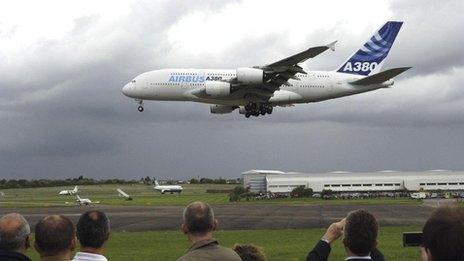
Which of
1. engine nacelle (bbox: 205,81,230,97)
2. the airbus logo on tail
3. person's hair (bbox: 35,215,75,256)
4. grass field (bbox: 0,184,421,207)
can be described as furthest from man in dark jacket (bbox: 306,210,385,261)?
grass field (bbox: 0,184,421,207)

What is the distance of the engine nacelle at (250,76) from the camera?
147 ft

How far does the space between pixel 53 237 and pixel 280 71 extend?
40690 mm

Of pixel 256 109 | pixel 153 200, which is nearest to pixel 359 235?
pixel 256 109

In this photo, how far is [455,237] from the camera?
388cm

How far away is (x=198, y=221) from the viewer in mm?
6242

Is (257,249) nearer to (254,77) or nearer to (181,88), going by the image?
(254,77)

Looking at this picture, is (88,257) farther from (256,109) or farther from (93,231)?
(256,109)

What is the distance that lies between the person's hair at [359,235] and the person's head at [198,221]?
1.38 m

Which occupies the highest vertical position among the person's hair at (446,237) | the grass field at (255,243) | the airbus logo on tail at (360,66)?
the airbus logo on tail at (360,66)

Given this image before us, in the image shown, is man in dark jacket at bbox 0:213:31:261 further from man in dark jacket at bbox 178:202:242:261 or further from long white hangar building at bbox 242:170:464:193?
long white hangar building at bbox 242:170:464:193

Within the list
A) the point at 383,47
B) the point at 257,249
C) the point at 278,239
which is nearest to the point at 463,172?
the point at 383,47

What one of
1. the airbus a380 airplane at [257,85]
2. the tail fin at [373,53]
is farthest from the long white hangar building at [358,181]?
the airbus a380 airplane at [257,85]

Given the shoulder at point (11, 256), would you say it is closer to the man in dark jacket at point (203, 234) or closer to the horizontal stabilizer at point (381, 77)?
the man in dark jacket at point (203, 234)

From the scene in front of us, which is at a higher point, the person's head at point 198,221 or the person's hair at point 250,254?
the person's head at point 198,221
